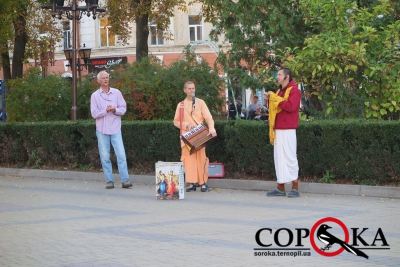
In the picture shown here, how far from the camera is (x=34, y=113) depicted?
21219 millimetres

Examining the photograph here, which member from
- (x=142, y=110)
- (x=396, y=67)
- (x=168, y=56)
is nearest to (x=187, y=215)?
(x=396, y=67)

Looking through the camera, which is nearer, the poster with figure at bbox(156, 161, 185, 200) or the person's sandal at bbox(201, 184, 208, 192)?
the poster with figure at bbox(156, 161, 185, 200)

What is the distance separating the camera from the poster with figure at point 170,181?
43.4 ft

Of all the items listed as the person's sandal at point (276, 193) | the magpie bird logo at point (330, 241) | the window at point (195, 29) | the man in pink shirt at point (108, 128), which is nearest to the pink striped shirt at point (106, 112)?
the man in pink shirt at point (108, 128)

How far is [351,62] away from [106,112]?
4.67m

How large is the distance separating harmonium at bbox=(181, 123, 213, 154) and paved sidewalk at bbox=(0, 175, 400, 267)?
0.79 metres

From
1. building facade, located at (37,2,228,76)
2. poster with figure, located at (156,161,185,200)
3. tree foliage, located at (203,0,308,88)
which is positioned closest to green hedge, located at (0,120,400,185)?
poster with figure, located at (156,161,185,200)

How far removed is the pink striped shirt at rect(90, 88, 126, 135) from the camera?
15.2 m

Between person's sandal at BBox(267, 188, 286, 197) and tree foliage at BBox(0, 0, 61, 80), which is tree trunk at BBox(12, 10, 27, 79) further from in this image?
person's sandal at BBox(267, 188, 286, 197)

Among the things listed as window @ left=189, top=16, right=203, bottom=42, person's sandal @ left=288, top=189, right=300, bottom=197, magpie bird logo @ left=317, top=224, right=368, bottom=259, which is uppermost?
window @ left=189, top=16, right=203, bottom=42

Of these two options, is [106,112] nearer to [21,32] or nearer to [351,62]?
[351,62]

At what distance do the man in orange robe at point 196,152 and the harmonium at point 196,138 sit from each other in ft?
0.34

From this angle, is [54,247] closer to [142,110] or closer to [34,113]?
[142,110]

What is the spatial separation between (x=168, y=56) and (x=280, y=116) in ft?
121
